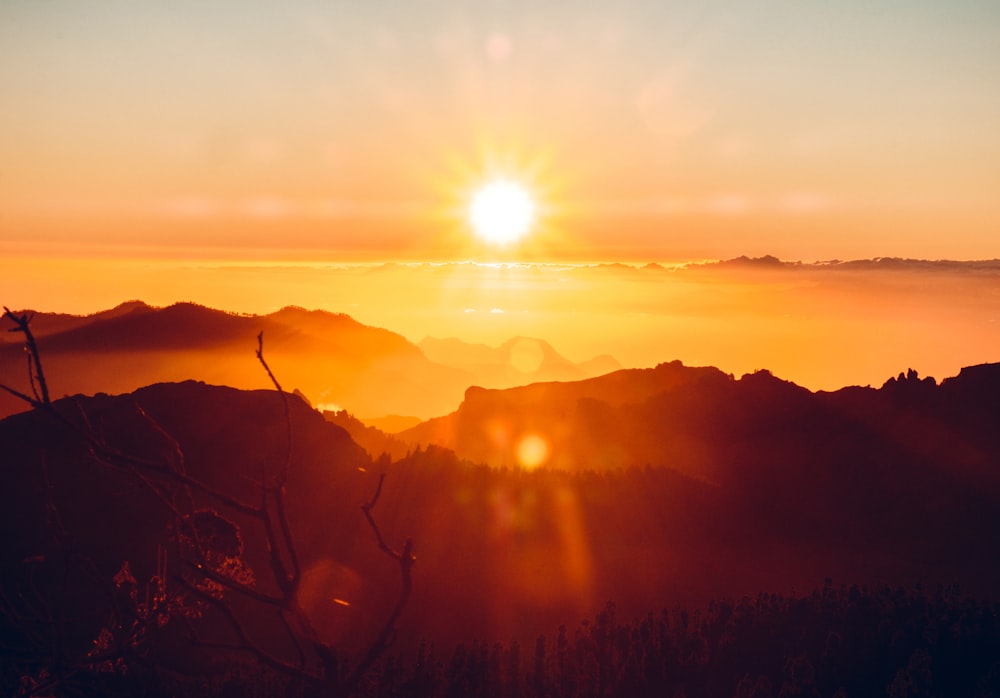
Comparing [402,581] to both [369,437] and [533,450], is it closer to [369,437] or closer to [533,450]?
[369,437]

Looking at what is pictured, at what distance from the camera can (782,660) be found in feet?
89.9

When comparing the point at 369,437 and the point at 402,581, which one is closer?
the point at 402,581

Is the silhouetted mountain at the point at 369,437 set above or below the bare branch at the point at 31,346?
below

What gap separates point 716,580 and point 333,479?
121 feet

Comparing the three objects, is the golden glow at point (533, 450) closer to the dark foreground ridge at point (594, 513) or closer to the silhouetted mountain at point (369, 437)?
the dark foreground ridge at point (594, 513)

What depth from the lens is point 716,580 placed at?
2699 inches

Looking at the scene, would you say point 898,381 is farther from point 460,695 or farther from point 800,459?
point 460,695

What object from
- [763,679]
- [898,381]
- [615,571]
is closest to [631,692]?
[763,679]

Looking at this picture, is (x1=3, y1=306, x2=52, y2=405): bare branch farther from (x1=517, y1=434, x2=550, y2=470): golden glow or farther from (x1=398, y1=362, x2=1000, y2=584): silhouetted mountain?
(x1=517, y1=434, x2=550, y2=470): golden glow

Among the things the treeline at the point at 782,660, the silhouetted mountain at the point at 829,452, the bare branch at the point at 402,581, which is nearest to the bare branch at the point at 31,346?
the bare branch at the point at 402,581

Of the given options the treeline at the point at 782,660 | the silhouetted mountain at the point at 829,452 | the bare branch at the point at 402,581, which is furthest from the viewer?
the silhouetted mountain at the point at 829,452

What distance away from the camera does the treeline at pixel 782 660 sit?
23.2 meters

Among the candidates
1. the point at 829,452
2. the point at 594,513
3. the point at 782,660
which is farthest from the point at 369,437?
the point at 782,660

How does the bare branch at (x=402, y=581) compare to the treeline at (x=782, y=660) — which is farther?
the treeline at (x=782, y=660)
